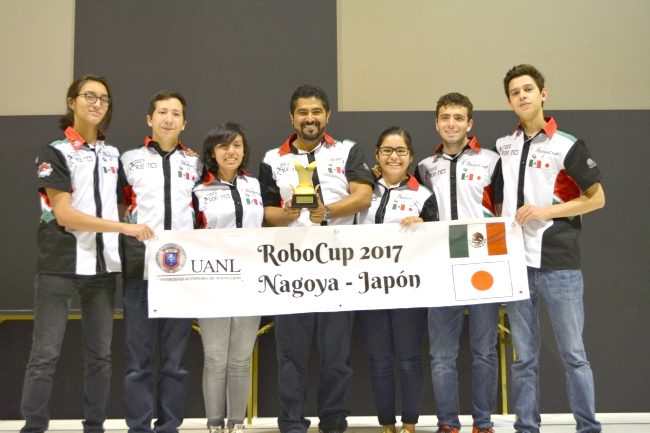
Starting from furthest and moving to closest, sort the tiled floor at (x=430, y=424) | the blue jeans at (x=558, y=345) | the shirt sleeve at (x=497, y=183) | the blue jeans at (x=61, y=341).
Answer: the tiled floor at (x=430, y=424) < the shirt sleeve at (x=497, y=183) < the blue jeans at (x=558, y=345) < the blue jeans at (x=61, y=341)

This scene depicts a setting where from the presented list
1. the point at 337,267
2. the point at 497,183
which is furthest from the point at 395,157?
the point at 337,267

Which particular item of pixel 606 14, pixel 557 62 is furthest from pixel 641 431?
pixel 606 14

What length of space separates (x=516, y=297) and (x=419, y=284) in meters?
0.55

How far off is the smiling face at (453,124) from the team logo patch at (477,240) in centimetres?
58

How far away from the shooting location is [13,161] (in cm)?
512

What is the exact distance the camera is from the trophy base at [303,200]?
11.9 feet

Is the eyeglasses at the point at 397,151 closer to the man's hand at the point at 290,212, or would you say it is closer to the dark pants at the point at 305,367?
the man's hand at the point at 290,212

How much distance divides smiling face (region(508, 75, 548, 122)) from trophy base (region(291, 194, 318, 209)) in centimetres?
134

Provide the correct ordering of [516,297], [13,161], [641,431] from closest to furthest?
[516,297], [641,431], [13,161]

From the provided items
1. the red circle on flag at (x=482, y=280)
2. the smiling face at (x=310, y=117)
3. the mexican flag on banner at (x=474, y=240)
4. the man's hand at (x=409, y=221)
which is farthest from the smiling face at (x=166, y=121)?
the red circle on flag at (x=482, y=280)

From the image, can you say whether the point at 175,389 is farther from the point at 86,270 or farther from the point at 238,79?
the point at 238,79

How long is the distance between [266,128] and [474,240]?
2058 mm

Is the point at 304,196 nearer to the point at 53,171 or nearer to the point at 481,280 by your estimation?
the point at 481,280

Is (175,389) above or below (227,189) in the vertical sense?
below
